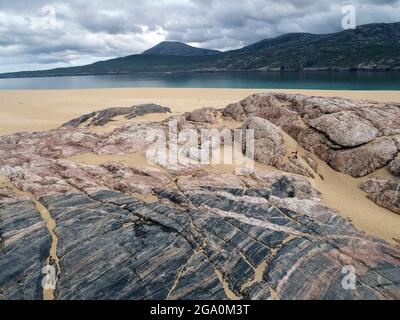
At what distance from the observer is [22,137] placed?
79.6ft

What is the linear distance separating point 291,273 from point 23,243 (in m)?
10.3

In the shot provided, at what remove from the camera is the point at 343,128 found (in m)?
20.3

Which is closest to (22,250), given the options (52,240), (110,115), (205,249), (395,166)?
(52,240)

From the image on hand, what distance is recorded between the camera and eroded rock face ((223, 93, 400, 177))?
18750mm

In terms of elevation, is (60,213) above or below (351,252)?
above

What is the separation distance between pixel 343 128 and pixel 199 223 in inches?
473

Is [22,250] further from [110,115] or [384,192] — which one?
[110,115]

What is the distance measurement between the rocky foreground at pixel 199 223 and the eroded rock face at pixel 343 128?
0.08 meters

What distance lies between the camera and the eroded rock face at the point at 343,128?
1875 centimetres

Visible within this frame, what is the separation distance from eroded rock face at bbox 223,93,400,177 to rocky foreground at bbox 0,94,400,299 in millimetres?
76

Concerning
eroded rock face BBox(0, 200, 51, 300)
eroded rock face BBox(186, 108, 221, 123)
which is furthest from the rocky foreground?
eroded rock face BBox(186, 108, 221, 123)

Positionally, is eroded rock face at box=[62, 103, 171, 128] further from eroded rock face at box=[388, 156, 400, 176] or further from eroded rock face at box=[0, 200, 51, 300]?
eroded rock face at box=[388, 156, 400, 176]
